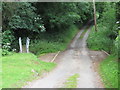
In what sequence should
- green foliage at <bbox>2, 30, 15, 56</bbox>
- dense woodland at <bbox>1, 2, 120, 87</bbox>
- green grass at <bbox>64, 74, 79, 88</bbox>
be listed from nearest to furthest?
green grass at <bbox>64, 74, 79, 88</bbox>
green foliage at <bbox>2, 30, 15, 56</bbox>
dense woodland at <bbox>1, 2, 120, 87</bbox>

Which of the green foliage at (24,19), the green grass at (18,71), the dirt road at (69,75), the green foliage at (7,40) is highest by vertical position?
the green foliage at (24,19)

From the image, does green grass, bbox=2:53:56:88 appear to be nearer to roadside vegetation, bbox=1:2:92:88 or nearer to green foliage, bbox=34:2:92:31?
roadside vegetation, bbox=1:2:92:88

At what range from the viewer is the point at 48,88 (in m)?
11.4

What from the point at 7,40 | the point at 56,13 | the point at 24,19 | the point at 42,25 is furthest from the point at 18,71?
the point at 56,13

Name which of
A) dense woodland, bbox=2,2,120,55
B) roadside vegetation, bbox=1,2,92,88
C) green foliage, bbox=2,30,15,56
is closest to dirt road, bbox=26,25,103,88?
roadside vegetation, bbox=1,2,92,88

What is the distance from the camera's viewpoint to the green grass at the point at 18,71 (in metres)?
11.9

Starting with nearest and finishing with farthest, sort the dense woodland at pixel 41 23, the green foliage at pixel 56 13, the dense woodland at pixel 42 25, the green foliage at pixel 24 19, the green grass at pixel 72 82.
→ the green grass at pixel 72 82, the dense woodland at pixel 42 25, the dense woodland at pixel 41 23, the green foliage at pixel 24 19, the green foliage at pixel 56 13

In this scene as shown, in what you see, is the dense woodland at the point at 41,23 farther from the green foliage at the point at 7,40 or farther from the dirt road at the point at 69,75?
the dirt road at the point at 69,75

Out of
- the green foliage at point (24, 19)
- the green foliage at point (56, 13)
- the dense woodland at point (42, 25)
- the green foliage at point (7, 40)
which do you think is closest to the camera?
the green foliage at point (7, 40)

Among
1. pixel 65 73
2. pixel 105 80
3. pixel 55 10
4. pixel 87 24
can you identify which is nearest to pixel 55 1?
pixel 55 10

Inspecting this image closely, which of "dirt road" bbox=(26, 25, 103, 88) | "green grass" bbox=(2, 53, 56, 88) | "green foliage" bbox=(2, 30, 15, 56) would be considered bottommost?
"dirt road" bbox=(26, 25, 103, 88)

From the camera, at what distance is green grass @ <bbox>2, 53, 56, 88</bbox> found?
1186 centimetres

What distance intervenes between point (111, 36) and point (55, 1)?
935cm

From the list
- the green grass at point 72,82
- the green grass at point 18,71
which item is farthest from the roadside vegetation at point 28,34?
the green grass at point 72,82
